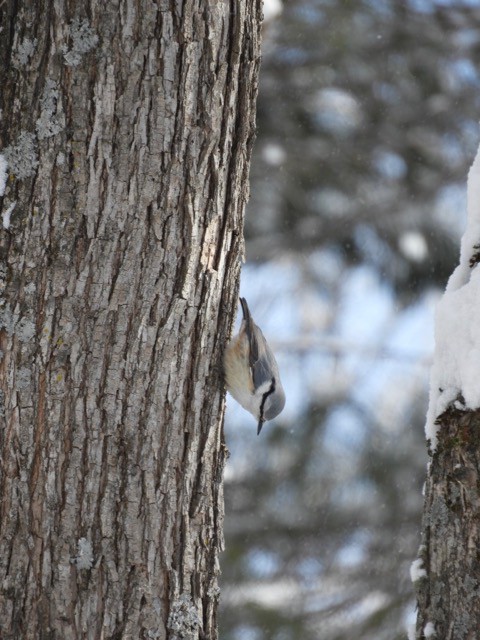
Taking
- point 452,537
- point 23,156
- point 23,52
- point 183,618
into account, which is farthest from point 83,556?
point 23,52

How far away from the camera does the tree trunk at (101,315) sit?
5.80 feet

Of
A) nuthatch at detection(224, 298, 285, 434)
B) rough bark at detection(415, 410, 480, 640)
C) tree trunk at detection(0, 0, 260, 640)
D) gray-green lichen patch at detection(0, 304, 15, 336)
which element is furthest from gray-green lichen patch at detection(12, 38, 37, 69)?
rough bark at detection(415, 410, 480, 640)

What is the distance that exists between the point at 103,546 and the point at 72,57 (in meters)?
1.11

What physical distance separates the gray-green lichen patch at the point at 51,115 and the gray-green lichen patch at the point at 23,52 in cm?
9

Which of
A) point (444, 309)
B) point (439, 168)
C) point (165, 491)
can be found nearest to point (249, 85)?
point (444, 309)

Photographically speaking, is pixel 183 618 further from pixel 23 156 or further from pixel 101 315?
pixel 23 156

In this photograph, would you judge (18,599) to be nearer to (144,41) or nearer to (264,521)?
(144,41)

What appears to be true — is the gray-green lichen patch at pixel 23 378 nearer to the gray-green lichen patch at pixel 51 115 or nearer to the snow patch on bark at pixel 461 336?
the gray-green lichen patch at pixel 51 115

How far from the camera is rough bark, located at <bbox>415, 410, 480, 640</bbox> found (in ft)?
5.51

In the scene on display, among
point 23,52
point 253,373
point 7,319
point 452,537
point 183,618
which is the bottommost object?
point 183,618

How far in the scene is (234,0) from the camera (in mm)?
1966

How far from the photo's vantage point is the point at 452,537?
5.65ft

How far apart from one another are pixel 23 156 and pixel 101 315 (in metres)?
0.41

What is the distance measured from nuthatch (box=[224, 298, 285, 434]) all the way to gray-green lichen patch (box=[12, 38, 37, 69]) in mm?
848
